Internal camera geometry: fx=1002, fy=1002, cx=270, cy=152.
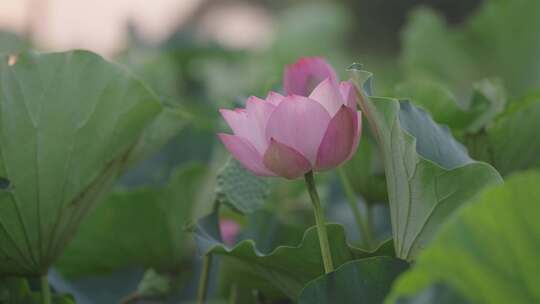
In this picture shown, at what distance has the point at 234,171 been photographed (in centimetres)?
81

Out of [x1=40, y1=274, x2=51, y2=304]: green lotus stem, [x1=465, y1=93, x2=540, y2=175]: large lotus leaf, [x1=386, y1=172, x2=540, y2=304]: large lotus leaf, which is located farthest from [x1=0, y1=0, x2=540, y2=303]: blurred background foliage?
[x1=386, y1=172, x2=540, y2=304]: large lotus leaf

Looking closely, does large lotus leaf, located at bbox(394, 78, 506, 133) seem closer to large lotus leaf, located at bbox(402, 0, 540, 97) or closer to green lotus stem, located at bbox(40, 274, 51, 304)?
green lotus stem, located at bbox(40, 274, 51, 304)

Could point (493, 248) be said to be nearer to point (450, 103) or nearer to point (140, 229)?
point (450, 103)

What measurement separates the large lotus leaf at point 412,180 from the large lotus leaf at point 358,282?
0.11 ft

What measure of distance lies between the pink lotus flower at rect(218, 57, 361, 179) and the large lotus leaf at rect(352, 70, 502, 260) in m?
0.02

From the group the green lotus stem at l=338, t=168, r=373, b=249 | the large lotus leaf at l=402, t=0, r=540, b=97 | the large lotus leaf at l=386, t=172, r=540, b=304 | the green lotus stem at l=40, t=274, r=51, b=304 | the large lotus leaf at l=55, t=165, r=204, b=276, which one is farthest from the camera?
the large lotus leaf at l=402, t=0, r=540, b=97

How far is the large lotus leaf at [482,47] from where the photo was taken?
142cm

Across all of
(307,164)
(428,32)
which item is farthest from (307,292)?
(428,32)

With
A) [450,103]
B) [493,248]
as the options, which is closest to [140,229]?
[450,103]

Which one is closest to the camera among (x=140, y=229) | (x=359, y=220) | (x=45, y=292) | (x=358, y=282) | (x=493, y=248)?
(x=493, y=248)

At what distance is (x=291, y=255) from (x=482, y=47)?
2.85 ft

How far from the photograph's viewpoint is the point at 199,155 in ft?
4.54

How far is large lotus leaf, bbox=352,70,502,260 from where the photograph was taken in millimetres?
624

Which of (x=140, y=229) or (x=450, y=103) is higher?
(x=450, y=103)
